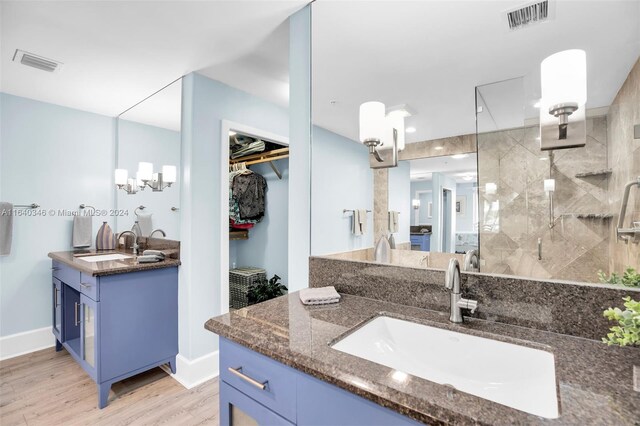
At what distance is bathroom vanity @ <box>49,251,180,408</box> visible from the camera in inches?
78.2

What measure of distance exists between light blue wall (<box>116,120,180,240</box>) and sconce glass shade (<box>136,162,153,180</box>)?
0.17 feet

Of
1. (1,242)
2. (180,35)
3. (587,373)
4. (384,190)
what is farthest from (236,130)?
(587,373)

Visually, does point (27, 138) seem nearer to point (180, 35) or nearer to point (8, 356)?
point (8, 356)

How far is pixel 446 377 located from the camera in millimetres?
870

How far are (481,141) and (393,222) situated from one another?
47 cm

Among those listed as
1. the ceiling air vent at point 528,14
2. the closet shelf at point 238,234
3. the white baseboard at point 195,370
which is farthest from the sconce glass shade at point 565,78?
the closet shelf at point 238,234

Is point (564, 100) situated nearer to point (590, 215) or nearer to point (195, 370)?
point (590, 215)

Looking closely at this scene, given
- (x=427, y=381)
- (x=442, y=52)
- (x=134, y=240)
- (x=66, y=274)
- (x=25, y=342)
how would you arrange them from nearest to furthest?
(x=427, y=381) → (x=442, y=52) → (x=66, y=274) → (x=25, y=342) → (x=134, y=240)

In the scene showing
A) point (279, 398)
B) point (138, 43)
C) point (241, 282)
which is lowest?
point (241, 282)

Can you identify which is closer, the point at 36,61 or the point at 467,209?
the point at 467,209

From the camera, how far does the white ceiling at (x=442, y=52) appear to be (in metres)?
0.85

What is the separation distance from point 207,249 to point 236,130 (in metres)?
1.02

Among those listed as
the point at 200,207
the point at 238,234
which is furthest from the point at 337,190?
the point at 238,234

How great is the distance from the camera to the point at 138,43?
187cm
